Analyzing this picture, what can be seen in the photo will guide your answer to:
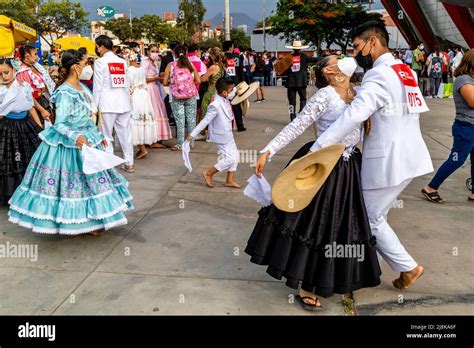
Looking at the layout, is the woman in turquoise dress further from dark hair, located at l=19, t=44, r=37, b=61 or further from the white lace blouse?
dark hair, located at l=19, t=44, r=37, b=61

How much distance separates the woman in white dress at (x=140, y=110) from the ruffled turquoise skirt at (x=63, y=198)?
360 centimetres

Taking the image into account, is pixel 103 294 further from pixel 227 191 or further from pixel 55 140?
pixel 227 191

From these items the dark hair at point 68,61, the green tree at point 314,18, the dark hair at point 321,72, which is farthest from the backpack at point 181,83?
the green tree at point 314,18

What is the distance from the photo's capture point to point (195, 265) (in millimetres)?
3840

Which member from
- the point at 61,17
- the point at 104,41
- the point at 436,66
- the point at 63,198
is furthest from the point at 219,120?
the point at 61,17

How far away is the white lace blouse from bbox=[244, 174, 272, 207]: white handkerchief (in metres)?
0.21

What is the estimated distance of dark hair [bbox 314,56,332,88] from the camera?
3.09 m

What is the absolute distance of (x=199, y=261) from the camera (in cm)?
392

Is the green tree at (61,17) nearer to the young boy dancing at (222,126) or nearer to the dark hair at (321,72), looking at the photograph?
the young boy dancing at (222,126)

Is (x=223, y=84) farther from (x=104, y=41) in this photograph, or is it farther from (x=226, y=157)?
(x=104, y=41)

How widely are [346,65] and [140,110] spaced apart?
5715 millimetres

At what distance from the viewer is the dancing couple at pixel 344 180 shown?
2.83 meters

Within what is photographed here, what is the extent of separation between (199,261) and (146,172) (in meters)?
3.20
